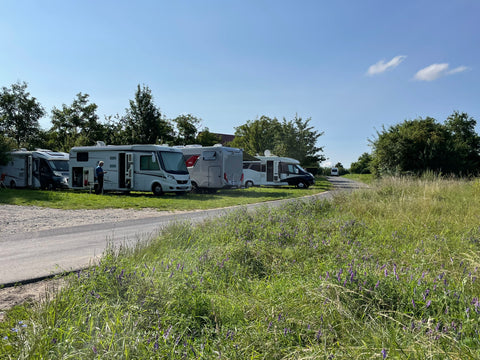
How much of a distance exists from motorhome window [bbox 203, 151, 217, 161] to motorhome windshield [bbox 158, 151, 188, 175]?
1.60 meters

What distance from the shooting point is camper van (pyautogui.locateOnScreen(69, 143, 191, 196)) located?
59.1ft

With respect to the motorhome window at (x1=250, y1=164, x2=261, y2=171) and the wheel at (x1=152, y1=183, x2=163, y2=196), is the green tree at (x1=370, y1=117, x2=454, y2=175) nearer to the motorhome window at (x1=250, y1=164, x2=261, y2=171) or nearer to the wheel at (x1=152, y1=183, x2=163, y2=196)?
the motorhome window at (x1=250, y1=164, x2=261, y2=171)

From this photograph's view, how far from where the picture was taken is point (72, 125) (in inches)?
1780

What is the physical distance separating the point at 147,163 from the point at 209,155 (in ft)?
11.1

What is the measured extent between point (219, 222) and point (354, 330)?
4.26 m

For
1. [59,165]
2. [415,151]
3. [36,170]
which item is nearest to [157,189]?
[59,165]

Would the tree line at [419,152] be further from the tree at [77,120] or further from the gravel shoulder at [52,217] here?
the tree at [77,120]

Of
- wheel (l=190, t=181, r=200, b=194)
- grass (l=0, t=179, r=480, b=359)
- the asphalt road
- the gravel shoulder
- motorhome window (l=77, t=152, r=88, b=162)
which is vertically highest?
motorhome window (l=77, t=152, r=88, b=162)

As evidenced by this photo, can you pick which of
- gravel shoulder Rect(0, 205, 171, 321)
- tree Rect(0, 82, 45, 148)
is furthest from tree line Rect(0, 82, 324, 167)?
gravel shoulder Rect(0, 205, 171, 321)

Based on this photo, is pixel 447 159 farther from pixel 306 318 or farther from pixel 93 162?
pixel 306 318

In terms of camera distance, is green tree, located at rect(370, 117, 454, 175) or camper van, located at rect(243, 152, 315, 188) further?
camper van, located at rect(243, 152, 315, 188)

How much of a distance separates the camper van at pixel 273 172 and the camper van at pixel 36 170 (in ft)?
39.8

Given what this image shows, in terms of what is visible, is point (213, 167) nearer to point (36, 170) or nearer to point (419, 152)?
point (36, 170)

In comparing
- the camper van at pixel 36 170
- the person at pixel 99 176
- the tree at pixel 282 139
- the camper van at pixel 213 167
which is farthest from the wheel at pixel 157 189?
the tree at pixel 282 139
